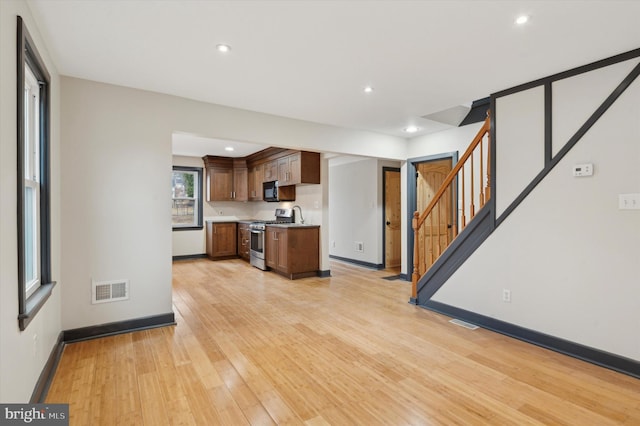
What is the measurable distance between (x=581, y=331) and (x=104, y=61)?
4.70m

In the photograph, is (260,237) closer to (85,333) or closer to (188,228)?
(188,228)

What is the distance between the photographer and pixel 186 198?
7.98m

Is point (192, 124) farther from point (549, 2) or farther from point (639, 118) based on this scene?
point (639, 118)

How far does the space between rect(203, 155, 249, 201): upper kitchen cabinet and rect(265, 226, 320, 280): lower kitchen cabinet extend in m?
2.38

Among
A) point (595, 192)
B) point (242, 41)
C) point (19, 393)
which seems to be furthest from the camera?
point (595, 192)

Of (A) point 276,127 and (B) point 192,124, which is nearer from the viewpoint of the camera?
(B) point 192,124

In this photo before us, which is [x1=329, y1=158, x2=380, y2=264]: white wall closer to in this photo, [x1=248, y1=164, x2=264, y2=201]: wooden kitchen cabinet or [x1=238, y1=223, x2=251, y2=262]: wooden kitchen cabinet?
[x1=248, y1=164, x2=264, y2=201]: wooden kitchen cabinet

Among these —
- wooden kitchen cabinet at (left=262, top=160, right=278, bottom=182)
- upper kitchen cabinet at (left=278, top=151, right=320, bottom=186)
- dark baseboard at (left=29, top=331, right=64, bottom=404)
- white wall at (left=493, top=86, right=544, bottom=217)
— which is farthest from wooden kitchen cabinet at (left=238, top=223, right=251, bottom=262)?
white wall at (left=493, top=86, right=544, bottom=217)

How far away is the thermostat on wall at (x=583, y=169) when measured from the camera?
279cm

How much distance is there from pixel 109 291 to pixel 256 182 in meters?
4.81

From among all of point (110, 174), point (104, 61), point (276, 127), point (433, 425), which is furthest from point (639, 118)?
point (110, 174)

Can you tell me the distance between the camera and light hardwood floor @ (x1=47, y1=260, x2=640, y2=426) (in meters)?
2.02

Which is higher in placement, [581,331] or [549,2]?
[549,2]

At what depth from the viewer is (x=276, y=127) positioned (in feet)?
14.0
